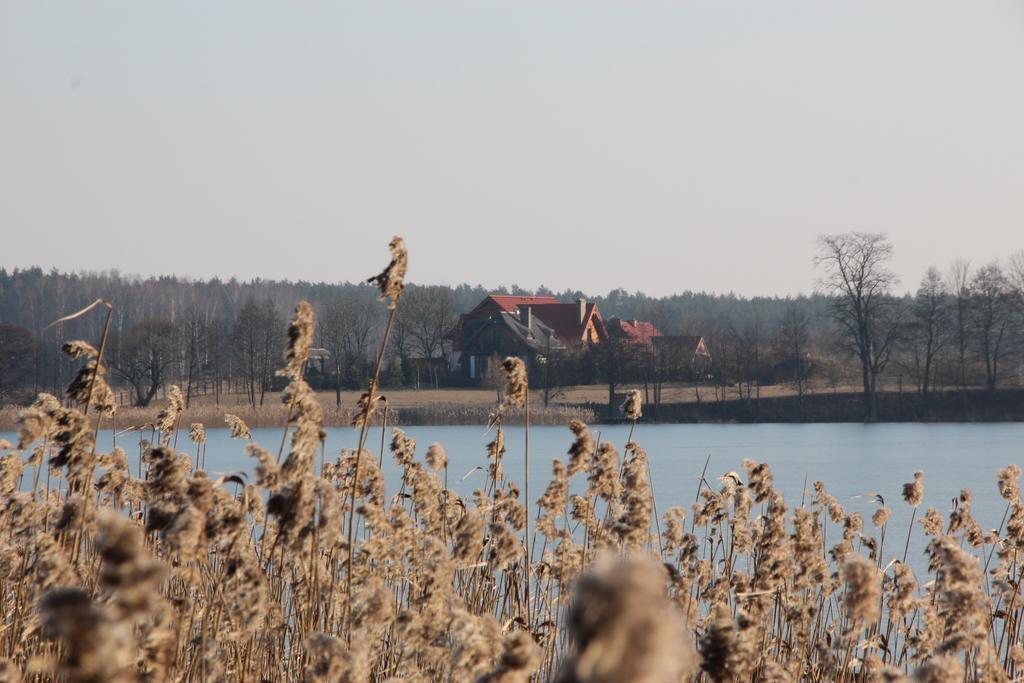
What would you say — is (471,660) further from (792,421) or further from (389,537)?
(792,421)

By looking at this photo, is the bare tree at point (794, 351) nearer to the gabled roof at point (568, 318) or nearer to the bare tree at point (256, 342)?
the gabled roof at point (568, 318)

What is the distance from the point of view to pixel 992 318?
5716 cm

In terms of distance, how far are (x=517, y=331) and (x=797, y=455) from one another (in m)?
42.5

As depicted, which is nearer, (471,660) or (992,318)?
(471,660)

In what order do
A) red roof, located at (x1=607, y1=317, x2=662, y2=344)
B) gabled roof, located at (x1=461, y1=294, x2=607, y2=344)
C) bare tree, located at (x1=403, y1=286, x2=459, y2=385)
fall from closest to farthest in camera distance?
red roof, located at (x1=607, y1=317, x2=662, y2=344) < gabled roof, located at (x1=461, y1=294, x2=607, y2=344) < bare tree, located at (x1=403, y1=286, x2=459, y2=385)

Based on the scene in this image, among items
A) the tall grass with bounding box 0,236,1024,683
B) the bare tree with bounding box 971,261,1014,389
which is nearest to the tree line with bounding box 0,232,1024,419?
the bare tree with bounding box 971,261,1014,389

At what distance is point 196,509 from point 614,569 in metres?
1.80

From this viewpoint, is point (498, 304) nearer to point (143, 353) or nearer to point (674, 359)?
point (674, 359)

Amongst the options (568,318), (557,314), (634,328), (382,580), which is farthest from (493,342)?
(382,580)

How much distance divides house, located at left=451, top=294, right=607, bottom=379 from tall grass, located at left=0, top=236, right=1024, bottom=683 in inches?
2313

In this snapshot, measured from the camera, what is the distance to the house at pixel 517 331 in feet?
232

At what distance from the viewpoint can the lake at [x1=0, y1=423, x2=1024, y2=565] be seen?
18422 millimetres

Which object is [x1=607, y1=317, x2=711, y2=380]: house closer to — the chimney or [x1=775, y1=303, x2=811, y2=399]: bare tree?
[x1=775, y1=303, x2=811, y2=399]: bare tree

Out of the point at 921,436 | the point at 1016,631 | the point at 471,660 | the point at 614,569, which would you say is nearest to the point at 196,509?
the point at 471,660
